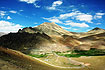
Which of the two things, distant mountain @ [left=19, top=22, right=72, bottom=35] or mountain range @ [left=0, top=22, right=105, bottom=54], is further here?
distant mountain @ [left=19, top=22, right=72, bottom=35]

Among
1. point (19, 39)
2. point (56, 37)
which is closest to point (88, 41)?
point (56, 37)

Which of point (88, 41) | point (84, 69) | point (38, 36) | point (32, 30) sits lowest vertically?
point (84, 69)

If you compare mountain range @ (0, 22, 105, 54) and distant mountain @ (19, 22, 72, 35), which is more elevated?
distant mountain @ (19, 22, 72, 35)

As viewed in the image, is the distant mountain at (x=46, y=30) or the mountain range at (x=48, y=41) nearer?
the mountain range at (x=48, y=41)

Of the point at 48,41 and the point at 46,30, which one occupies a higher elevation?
the point at 46,30

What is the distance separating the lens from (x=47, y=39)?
292 feet

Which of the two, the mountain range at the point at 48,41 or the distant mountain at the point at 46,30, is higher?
the distant mountain at the point at 46,30

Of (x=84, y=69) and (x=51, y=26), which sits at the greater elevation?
(x=51, y=26)

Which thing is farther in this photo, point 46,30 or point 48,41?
point 46,30

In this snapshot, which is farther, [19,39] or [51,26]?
[51,26]

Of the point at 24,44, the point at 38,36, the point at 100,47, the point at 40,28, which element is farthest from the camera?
the point at 40,28

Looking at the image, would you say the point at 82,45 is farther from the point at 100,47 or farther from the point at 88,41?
the point at 100,47

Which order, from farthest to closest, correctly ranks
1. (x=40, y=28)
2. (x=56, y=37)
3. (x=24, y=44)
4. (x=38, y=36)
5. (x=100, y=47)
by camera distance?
(x=40, y=28) → (x=56, y=37) → (x=38, y=36) → (x=100, y=47) → (x=24, y=44)

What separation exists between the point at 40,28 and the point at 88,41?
48.5m
